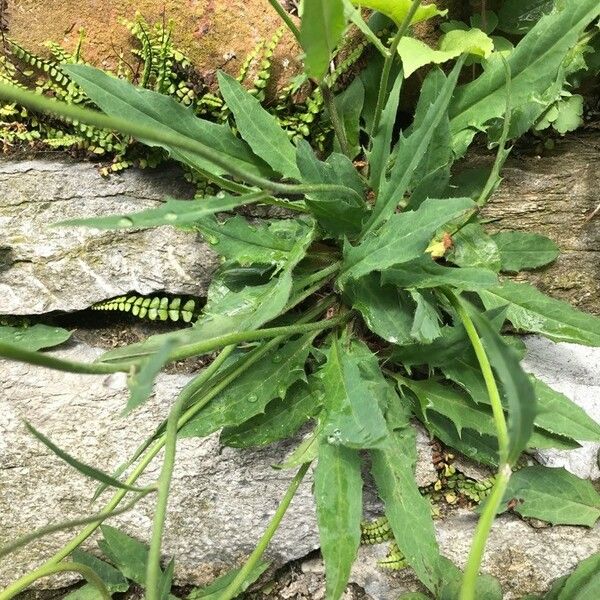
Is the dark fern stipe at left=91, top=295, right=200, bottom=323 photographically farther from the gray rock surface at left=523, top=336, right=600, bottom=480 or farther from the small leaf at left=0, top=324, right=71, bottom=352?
the gray rock surface at left=523, top=336, right=600, bottom=480

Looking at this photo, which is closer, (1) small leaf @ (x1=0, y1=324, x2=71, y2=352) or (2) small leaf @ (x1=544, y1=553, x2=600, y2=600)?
(2) small leaf @ (x1=544, y1=553, x2=600, y2=600)

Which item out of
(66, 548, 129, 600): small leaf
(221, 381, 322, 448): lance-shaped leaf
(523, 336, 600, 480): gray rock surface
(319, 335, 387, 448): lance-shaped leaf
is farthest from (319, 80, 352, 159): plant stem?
(66, 548, 129, 600): small leaf

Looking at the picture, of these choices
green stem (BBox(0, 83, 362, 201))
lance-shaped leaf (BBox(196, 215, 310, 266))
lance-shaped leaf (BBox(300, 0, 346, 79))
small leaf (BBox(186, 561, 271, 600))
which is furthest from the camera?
small leaf (BBox(186, 561, 271, 600))

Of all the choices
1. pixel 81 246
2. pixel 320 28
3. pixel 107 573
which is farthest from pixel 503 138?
pixel 107 573

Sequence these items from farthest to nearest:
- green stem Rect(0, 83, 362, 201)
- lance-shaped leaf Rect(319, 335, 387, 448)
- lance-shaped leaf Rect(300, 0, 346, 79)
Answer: lance-shaped leaf Rect(319, 335, 387, 448)
lance-shaped leaf Rect(300, 0, 346, 79)
green stem Rect(0, 83, 362, 201)

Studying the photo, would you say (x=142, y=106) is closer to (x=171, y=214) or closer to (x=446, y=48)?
(x=171, y=214)

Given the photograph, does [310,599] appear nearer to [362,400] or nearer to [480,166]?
[362,400]

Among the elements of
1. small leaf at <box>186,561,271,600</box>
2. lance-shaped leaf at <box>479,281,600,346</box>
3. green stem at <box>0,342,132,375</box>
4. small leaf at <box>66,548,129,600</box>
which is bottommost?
small leaf at <box>66,548,129,600</box>
